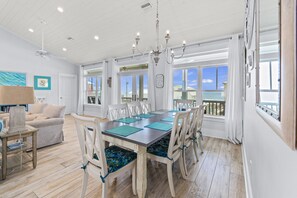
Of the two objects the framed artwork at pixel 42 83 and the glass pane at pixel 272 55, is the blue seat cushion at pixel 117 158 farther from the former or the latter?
the framed artwork at pixel 42 83

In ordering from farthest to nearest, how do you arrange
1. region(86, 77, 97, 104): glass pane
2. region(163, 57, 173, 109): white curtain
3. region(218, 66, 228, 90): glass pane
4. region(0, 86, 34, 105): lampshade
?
region(86, 77, 97, 104): glass pane, region(163, 57, 173, 109): white curtain, region(218, 66, 228, 90): glass pane, region(0, 86, 34, 105): lampshade

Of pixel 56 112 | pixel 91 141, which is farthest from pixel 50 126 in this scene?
pixel 91 141

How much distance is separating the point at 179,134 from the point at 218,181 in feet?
3.06

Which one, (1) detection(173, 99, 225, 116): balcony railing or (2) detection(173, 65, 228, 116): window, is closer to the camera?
(2) detection(173, 65, 228, 116): window

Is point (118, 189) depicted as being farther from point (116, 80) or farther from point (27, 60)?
point (27, 60)

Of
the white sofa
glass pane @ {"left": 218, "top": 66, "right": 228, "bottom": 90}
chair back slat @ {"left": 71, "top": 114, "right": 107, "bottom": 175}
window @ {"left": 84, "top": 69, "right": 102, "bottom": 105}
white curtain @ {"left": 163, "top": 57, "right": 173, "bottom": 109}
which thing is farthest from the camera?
window @ {"left": 84, "top": 69, "right": 102, "bottom": 105}

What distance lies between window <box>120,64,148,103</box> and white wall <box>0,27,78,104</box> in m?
3.43

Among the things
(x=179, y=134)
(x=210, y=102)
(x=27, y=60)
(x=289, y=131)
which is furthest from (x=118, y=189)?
(x=27, y=60)

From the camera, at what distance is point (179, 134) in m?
1.85

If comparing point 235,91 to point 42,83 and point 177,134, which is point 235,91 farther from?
point 42,83

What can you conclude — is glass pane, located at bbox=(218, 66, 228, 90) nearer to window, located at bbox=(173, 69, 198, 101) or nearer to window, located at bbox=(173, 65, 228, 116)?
window, located at bbox=(173, 65, 228, 116)

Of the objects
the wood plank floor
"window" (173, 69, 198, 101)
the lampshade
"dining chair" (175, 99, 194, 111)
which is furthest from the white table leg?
"window" (173, 69, 198, 101)

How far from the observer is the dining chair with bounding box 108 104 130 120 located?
262 cm

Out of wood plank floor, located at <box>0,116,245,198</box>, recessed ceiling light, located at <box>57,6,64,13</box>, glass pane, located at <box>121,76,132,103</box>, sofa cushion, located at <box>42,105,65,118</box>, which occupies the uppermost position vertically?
recessed ceiling light, located at <box>57,6,64,13</box>
